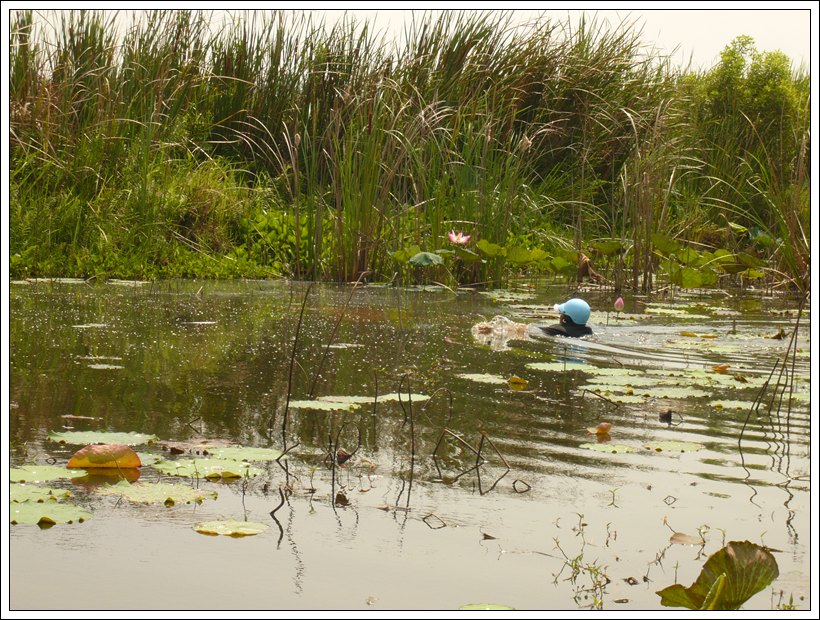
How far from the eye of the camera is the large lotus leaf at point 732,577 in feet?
6.59

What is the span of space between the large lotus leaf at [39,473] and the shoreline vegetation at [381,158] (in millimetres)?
5002

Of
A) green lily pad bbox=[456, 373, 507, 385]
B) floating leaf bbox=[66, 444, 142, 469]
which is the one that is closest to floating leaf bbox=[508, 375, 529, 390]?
green lily pad bbox=[456, 373, 507, 385]

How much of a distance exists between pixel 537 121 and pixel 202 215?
4772mm

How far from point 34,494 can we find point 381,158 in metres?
5.74

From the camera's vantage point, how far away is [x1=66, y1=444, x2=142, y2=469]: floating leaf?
289 centimetres

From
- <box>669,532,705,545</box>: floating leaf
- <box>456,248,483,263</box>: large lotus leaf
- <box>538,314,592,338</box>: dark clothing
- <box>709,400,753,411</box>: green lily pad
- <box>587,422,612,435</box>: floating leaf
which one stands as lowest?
<box>669,532,705,545</box>: floating leaf

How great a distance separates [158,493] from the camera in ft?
8.76

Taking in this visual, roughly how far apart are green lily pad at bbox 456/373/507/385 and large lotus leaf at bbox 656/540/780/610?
2.43 meters

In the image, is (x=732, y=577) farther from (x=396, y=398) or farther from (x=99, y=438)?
(x=396, y=398)

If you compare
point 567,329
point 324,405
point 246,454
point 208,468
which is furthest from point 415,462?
point 567,329

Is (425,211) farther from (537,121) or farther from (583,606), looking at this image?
(583,606)

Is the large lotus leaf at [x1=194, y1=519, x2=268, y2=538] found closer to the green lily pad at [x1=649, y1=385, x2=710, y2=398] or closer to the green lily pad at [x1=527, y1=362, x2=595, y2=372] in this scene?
the green lily pad at [x1=649, y1=385, x2=710, y2=398]

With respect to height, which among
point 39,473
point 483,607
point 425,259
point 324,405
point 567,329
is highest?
point 425,259

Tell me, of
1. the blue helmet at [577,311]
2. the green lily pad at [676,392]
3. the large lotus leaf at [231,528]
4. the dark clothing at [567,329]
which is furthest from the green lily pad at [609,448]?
the blue helmet at [577,311]
